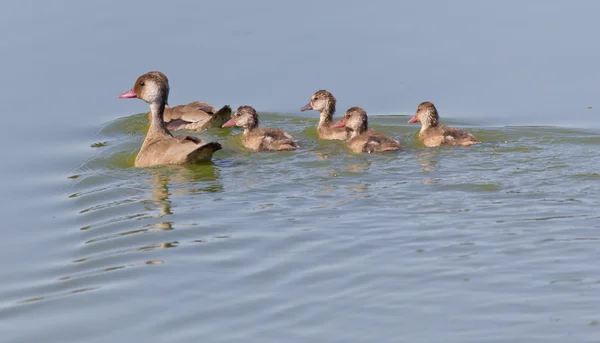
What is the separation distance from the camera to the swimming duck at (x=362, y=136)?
12641 mm

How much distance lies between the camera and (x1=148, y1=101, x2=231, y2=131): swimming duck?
14.1 m

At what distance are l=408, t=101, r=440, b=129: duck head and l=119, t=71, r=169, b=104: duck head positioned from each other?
3.23 metres

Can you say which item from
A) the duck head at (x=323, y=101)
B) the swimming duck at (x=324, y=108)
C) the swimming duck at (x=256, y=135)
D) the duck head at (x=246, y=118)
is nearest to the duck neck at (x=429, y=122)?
the swimming duck at (x=324, y=108)

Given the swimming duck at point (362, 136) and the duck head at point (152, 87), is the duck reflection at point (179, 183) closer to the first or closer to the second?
the duck head at point (152, 87)

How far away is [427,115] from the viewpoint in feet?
43.3

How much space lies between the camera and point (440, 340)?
23.0ft

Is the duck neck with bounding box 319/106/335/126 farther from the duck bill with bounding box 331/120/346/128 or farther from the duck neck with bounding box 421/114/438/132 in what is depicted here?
the duck neck with bounding box 421/114/438/132

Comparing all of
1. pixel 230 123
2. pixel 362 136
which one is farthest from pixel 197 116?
pixel 362 136

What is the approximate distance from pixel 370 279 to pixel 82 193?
4.42 meters

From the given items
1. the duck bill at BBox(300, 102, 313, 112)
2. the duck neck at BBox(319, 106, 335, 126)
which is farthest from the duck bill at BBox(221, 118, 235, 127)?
the duck neck at BBox(319, 106, 335, 126)

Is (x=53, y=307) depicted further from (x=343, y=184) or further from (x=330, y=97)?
(x=330, y=97)

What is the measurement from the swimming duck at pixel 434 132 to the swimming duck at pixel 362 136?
452 mm

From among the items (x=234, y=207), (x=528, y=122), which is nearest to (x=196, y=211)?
(x=234, y=207)

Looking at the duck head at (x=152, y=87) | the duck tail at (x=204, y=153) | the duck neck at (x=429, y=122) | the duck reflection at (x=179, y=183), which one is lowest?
the duck reflection at (x=179, y=183)
